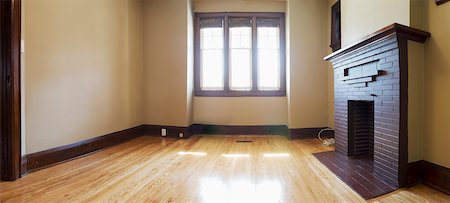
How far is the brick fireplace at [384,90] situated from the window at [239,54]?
6.38ft

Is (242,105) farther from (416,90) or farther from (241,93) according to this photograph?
(416,90)

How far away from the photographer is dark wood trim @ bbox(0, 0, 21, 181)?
7.59 feet

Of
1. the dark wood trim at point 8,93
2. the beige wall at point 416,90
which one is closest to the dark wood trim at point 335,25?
the beige wall at point 416,90

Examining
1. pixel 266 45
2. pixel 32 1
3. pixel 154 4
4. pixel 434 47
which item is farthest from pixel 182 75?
pixel 434 47

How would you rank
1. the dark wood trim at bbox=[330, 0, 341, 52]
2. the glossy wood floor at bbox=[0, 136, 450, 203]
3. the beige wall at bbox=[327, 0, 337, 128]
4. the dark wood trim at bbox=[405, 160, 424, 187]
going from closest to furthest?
the glossy wood floor at bbox=[0, 136, 450, 203], the dark wood trim at bbox=[405, 160, 424, 187], the dark wood trim at bbox=[330, 0, 341, 52], the beige wall at bbox=[327, 0, 337, 128]

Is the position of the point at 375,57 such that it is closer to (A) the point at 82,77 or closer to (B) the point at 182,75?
(B) the point at 182,75

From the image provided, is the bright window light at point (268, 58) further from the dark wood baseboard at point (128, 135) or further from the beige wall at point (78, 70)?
the beige wall at point (78, 70)

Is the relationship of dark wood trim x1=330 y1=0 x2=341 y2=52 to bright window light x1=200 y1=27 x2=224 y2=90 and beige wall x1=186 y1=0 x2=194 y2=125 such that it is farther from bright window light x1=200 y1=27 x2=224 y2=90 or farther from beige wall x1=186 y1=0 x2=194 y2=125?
beige wall x1=186 y1=0 x2=194 y2=125

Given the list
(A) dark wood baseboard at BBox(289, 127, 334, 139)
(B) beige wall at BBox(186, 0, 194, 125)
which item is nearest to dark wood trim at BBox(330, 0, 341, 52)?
(A) dark wood baseboard at BBox(289, 127, 334, 139)

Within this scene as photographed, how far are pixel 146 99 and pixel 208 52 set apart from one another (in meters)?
1.64

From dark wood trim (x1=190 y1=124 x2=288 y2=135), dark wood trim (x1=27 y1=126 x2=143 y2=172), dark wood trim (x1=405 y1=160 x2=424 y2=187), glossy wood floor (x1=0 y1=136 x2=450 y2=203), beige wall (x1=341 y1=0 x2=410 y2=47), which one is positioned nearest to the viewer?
glossy wood floor (x1=0 y1=136 x2=450 y2=203)

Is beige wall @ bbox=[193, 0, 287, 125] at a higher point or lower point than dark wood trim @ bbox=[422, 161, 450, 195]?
higher

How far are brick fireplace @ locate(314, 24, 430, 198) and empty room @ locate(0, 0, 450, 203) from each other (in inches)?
0.6

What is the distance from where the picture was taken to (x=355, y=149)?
10.5 ft
